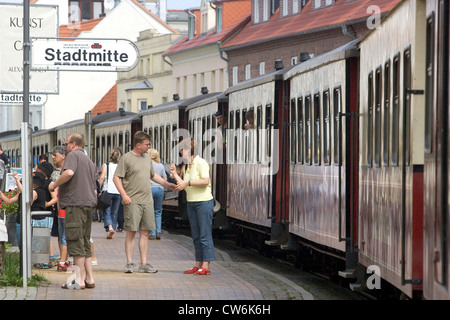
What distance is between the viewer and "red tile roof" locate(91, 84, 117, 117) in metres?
89.8

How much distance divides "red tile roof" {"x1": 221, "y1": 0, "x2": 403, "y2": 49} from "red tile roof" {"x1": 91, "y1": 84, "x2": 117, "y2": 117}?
24.0 metres

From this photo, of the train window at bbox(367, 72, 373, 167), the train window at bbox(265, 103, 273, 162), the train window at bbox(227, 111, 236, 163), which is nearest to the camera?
the train window at bbox(367, 72, 373, 167)

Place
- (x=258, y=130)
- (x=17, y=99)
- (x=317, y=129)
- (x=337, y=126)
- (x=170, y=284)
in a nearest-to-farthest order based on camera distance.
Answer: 1. (x=337, y=126)
2. (x=170, y=284)
3. (x=317, y=129)
4. (x=17, y=99)
5. (x=258, y=130)

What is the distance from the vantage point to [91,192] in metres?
13.7

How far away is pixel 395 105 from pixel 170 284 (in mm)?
4869

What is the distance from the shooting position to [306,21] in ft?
180

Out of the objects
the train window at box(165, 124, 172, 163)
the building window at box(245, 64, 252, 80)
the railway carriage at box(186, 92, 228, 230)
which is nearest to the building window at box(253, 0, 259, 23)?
the building window at box(245, 64, 252, 80)

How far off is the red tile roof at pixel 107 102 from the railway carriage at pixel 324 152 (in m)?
72.4

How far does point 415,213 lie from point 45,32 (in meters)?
8.60

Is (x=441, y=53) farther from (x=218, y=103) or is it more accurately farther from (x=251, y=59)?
(x=251, y=59)

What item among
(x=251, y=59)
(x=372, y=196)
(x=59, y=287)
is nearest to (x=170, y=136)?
(x=59, y=287)

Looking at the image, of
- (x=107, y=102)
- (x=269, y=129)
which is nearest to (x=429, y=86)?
(x=269, y=129)

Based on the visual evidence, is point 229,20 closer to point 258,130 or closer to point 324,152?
point 258,130

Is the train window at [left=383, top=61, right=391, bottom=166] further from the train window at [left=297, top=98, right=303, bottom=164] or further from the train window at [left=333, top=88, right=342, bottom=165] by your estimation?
the train window at [left=297, top=98, right=303, bottom=164]
